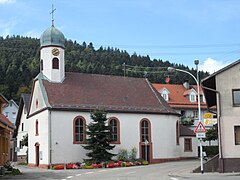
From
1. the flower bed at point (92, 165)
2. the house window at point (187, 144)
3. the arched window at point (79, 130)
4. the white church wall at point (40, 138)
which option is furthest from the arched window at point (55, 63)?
the house window at point (187, 144)

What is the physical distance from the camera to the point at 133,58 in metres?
Result: 142

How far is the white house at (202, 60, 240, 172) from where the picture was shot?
26.3 metres

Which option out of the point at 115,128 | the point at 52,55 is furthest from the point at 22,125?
the point at 115,128

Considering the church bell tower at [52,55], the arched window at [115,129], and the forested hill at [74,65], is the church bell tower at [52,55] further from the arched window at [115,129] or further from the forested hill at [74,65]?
the forested hill at [74,65]

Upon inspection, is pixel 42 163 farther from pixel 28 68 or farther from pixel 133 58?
pixel 133 58

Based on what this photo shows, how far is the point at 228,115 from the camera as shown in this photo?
2691cm

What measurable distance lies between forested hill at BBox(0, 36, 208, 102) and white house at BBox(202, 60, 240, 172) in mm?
64824

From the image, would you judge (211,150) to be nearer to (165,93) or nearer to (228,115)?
(165,93)

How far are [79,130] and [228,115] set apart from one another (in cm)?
2075

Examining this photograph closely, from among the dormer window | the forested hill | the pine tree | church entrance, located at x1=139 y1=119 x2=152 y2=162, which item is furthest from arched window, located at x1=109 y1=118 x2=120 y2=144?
the forested hill

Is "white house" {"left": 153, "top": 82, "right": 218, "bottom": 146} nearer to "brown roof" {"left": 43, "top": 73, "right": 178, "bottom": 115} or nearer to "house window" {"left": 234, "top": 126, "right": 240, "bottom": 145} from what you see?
"brown roof" {"left": 43, "top": 73, "right": 178, "bottom": 115}

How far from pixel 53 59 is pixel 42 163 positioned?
11.4 meters

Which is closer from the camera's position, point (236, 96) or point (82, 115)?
point (236, 96)

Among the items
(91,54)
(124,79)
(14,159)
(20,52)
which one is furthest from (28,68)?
(124,79)
